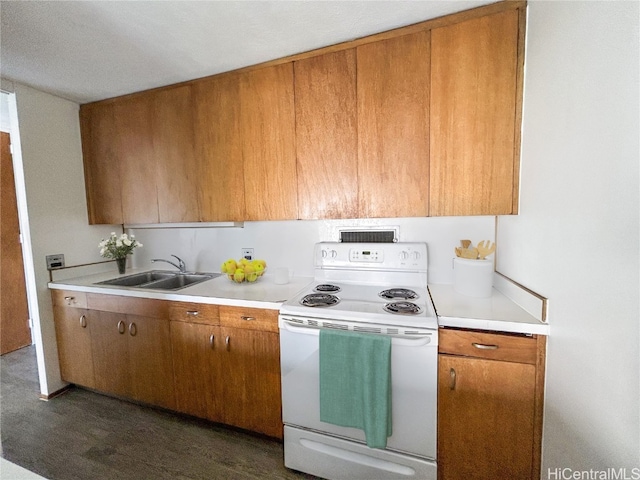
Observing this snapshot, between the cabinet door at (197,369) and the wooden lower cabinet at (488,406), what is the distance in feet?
4.11

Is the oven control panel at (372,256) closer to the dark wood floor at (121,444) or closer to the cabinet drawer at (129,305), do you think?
the cabinet drawer at (129,305)

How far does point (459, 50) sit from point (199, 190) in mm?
1803

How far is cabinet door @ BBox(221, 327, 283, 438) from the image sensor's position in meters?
1.46

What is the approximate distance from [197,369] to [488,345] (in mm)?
1637

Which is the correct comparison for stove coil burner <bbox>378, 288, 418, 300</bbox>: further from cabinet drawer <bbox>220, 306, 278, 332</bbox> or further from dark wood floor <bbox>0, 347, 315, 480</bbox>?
dark wood floor <bbox>0, 347, 315, 480</bbox>

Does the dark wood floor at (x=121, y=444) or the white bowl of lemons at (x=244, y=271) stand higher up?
the white bowl of lemons at (x=244, y=271)

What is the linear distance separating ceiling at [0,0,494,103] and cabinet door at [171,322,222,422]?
166 centimetres

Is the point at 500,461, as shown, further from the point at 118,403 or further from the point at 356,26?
the point at 118,403

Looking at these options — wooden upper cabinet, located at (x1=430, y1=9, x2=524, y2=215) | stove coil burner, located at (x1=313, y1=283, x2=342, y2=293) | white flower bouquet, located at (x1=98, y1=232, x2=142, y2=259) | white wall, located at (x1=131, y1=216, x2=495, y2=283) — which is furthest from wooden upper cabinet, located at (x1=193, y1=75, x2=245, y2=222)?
wooden upper cabinet, located at (x1=430, y1=9, x2=524, y2=215)


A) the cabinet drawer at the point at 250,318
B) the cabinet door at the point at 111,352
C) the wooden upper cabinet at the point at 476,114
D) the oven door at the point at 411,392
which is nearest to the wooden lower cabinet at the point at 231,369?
the cabinet drawer at the point at 250,318

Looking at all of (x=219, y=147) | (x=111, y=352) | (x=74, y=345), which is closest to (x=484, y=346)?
(x=219, y=147)

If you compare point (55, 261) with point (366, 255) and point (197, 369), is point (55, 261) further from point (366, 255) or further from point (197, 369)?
point (366, 255)

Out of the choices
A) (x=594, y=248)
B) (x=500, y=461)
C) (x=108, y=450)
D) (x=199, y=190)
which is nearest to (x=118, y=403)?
(x=108, y=450)

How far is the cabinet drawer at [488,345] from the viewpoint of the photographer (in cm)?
107
